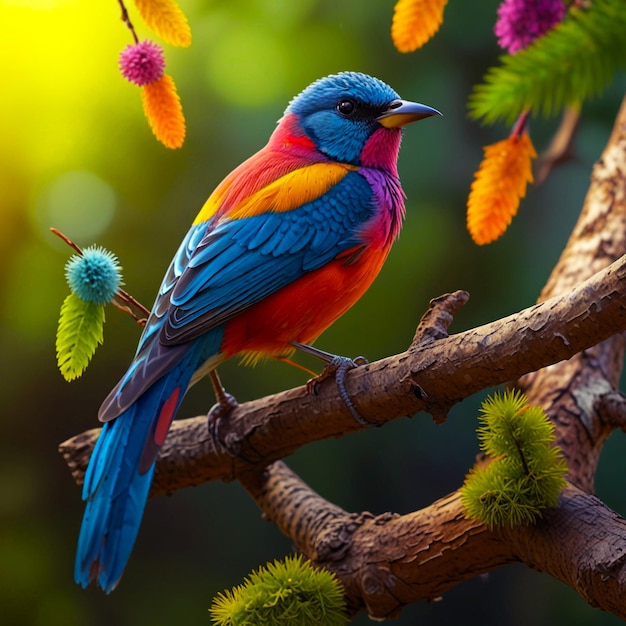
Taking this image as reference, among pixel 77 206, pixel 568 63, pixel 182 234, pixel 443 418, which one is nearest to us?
pixel 568 63

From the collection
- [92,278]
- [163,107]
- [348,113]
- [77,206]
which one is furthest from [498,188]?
[77,206]

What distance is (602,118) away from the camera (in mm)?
2539

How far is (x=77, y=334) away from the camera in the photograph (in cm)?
137

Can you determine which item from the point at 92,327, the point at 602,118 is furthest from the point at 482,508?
the point at 602,118

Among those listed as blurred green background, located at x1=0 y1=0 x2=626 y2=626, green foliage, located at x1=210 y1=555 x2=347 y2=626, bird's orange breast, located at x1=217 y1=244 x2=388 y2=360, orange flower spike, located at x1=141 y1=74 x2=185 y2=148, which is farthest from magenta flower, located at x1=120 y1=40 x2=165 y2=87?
green foliage, located at x1=210 y1=555 x2=347 y2=626

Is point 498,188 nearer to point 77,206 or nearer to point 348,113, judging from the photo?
point 348,113

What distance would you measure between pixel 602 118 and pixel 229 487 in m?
1.66

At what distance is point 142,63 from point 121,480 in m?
0.74

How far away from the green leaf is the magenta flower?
0.41 m

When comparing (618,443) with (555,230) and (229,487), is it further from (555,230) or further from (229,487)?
(229,487)

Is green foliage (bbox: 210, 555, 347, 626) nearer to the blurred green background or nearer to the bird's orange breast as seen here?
the bird's orange breast

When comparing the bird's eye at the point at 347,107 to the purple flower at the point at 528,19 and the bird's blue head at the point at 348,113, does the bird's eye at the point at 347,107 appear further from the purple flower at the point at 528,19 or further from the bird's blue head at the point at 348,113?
the purple flower at the point at 528,19

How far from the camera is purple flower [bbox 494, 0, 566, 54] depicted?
1533mm

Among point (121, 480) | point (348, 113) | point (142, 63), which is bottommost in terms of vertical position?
point (121, 480)
